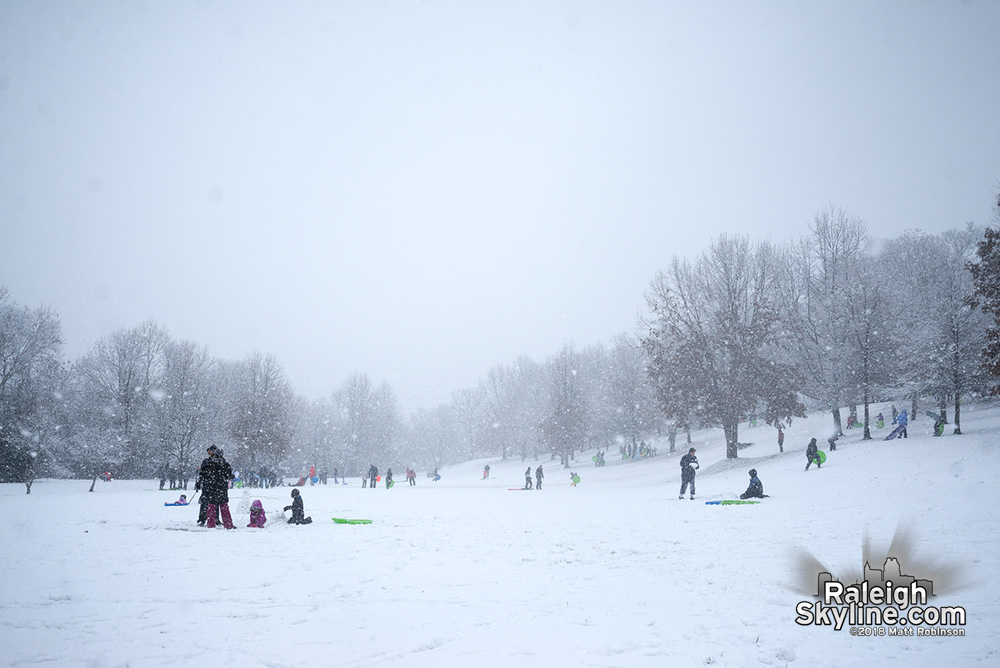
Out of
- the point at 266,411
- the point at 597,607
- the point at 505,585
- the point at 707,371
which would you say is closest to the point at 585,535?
the point at 505,585

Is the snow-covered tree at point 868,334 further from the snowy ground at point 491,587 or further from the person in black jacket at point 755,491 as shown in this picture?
the person in black jacket at point 755,491

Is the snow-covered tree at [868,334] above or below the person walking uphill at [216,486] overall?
above

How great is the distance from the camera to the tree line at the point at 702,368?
2986 centimetres

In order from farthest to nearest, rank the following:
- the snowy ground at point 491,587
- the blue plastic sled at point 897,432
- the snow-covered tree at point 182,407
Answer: the snow-covered tree at point 182,407 < the blue plastic sled at point 897,432 < the snowy ground at point 491,587

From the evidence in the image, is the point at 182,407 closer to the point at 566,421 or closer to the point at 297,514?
the point at 297,514

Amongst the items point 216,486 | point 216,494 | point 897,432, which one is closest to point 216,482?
point 216,486

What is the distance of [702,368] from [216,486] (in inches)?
1108

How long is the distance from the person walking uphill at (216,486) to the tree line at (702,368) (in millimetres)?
26630

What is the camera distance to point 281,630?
5641 mm

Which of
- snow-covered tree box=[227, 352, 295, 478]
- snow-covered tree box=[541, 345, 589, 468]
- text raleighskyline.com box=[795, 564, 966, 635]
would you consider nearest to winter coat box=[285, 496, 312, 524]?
text raleighskyline.com box=[795, 564, 966, 635]

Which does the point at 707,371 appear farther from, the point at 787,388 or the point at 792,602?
the point at 792,602

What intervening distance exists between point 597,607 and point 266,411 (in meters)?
48.4

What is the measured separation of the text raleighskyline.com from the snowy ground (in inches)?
7.4

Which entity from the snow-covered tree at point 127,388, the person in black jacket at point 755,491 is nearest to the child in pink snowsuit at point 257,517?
the person in black jacket at point 755,491
